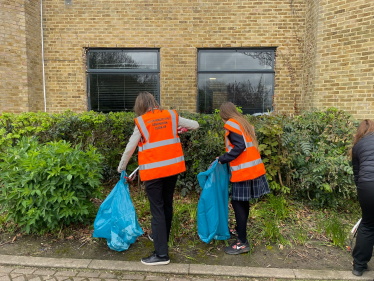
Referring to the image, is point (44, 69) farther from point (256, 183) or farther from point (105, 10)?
point (256, 183)

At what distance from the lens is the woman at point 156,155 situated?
2.70 m

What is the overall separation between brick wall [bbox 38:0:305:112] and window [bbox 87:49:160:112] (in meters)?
0.21

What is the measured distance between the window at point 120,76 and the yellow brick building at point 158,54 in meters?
0.03

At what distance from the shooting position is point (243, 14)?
6594mm

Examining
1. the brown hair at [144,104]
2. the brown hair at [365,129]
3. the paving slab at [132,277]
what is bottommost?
the paving slab at [132,277]

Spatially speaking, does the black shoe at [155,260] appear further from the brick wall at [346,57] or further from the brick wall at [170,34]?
the brick wall at [346,57]

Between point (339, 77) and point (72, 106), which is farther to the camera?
point (72, 106)

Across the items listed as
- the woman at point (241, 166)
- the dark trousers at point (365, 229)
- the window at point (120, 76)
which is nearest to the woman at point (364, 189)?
the dark trousers at point (365, 229)

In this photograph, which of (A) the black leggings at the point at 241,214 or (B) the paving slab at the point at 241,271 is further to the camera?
(A) the black leggings at the point at 241,214

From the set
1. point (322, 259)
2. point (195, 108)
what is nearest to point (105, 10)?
point (195, 108)

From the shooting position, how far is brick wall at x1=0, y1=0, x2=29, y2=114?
20.8ft

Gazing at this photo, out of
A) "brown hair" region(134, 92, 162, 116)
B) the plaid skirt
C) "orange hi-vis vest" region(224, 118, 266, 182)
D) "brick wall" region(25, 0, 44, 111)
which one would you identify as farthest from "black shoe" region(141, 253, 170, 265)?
"brick wall" region(25, 0, 44, 111)

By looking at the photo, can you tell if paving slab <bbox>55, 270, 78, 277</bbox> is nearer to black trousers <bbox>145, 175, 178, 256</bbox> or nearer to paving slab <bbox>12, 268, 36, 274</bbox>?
paving slab <bbox>12, 268, 36, 274</bbox>

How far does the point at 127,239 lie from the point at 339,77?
5.59m
